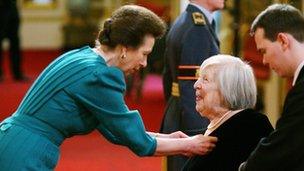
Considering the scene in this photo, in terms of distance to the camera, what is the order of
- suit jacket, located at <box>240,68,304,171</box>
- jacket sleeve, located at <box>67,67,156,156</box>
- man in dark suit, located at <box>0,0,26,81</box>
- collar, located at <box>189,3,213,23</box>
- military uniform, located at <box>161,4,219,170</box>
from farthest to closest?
man in dark suit, located at <box>0,0,26,81</box>
collar, located at <box>189,3,213,23</box>
military uniform, located at <box>161,4,219,170</box>
jacket sleeve, located at <box>67,67,156,156</box>
suit jacket, located at <box>240,68,304,171</box>

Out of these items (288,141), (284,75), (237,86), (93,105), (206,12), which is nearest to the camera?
(288,141)

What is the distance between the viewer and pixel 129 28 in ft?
9.45

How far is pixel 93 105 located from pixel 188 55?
111 cm

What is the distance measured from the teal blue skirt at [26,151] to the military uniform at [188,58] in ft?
3.61

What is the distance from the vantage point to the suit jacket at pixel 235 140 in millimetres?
2920

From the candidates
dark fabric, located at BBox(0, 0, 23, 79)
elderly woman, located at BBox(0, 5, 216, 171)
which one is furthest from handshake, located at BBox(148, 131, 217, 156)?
dark fabric, located at BBox(0, 0, 23, 79)

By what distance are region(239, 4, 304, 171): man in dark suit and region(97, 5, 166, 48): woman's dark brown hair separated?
1.23 ft

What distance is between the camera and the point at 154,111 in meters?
8.89

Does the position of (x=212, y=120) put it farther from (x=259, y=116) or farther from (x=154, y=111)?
(x=154, y=111)

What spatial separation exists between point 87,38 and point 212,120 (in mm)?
11150

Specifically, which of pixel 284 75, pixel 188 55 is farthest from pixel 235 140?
pixel 188 55

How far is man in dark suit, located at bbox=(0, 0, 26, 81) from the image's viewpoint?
1016 centimetres

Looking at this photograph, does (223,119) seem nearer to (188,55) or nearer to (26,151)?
(26,151)

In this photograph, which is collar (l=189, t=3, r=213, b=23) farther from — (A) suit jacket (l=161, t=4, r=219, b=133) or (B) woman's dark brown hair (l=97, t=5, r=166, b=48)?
(B) woman's dark brown hair (l=97, t=5, r=166, b=48)
